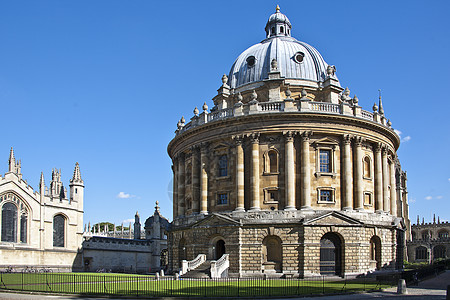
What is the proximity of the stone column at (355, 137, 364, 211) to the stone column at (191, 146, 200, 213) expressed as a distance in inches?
600

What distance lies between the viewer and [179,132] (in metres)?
53.5

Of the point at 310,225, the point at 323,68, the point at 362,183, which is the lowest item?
the point at 310,225

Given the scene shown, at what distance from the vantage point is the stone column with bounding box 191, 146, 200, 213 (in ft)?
163

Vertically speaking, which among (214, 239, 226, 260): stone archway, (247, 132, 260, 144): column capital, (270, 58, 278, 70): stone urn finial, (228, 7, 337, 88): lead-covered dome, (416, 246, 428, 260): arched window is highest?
(228, 7, 337, 88): lead-covered dome

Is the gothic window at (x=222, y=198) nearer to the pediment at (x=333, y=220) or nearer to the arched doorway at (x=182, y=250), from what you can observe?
the arched doorway at (x=182, y=250)

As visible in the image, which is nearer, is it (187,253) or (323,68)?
(187,253)

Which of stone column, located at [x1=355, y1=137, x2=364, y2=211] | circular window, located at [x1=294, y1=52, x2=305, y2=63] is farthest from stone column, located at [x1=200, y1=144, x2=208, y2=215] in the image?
circular window, located at [x1=294, y1=52, x2=305, y2=63]

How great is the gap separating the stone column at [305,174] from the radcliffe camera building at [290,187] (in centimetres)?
9

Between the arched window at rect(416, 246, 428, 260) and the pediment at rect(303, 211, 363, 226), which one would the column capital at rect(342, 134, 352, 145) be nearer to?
the pediment at rect(303, 211, 363, 226)

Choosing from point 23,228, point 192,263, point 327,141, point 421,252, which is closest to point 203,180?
point 192,263

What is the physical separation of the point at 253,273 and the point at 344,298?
16.8m

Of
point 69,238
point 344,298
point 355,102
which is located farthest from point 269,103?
point 69,238

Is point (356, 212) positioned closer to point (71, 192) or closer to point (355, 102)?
point (355, 102)

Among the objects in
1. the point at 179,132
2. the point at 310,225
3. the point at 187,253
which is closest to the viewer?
the point at 310,225
